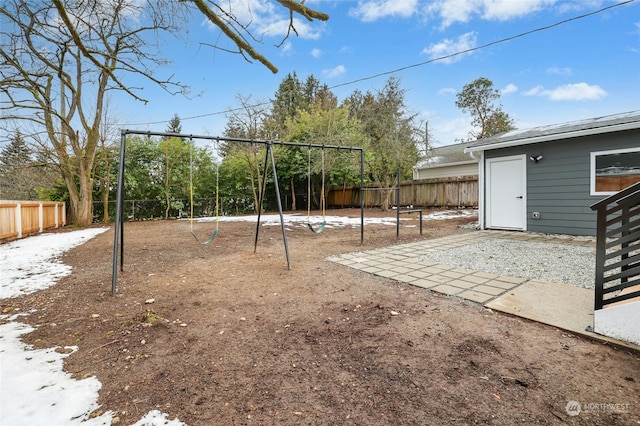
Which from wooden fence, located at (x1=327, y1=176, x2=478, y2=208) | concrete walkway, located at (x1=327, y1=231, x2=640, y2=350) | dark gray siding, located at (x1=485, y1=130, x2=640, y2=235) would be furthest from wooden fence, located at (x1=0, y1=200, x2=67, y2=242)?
dark gray siding, located at (x1=485, y1=130, x2=640, y2=235)

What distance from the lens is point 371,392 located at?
152cm

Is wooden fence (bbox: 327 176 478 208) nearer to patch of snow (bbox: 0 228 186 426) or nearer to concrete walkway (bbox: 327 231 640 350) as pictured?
concrete walkway (bbox: 327 231 640 350)

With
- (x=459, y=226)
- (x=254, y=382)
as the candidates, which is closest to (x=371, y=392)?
(x=254, y=382)

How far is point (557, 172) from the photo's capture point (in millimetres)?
6195

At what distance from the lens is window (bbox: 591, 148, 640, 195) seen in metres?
5.36

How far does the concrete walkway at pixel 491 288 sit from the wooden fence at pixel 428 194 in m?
8.02

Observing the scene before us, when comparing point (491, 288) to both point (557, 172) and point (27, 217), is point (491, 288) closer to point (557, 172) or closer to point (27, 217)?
point (557, 172)

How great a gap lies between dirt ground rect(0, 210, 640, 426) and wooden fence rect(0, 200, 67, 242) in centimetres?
499

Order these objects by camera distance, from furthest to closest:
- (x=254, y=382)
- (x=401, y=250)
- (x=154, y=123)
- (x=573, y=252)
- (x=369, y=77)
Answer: (x=154, y=123) → (x=369, y=77) → (x=401, y=250) → (x=573, y=252) → (x=254, y=382)

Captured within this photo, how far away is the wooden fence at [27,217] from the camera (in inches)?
254

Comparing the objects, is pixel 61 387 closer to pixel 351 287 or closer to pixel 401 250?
pixel 351 287

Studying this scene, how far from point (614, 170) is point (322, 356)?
694 centimetres

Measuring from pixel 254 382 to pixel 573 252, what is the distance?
538cm

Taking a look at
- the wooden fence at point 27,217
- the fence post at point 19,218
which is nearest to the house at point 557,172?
the wooden fence at point 27,217
